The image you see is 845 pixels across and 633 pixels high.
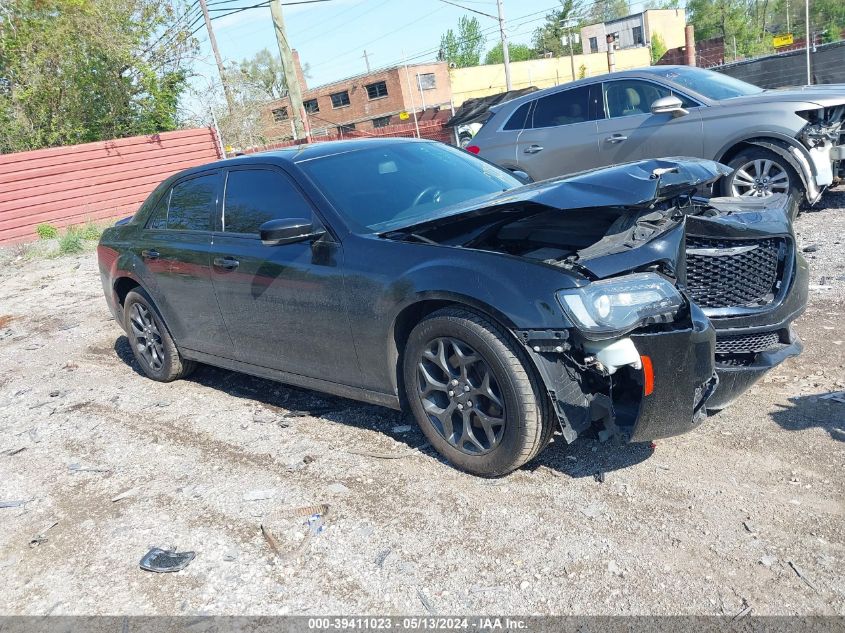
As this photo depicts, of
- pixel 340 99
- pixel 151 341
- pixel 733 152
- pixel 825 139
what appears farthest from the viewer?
pixel 340 99

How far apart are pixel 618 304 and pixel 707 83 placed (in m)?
6.56

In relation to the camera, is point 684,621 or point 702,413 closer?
point 684,621

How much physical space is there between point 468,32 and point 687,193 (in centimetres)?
9076

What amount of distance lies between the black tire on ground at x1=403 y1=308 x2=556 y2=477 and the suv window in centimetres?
612

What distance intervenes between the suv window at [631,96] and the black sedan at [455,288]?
4.16m

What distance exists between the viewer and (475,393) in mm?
3461

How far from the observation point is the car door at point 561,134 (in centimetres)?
895

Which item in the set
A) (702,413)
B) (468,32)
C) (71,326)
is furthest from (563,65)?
(702,413)

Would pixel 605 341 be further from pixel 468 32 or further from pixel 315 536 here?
pixel 468 32

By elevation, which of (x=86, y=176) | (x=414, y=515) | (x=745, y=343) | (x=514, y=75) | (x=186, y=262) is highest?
(x=514, y=75)

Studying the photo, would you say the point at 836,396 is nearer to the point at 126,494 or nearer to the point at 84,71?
the point at 126,494

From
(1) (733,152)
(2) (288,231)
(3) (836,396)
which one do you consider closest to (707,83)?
(1) (733,152)

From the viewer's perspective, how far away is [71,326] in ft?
28.1

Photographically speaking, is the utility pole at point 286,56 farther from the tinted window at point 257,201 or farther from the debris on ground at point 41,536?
the debris on ground at point 41,536
